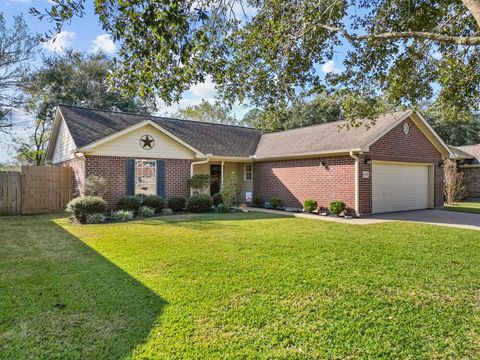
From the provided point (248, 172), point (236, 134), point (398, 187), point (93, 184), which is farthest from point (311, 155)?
point (93, 184)

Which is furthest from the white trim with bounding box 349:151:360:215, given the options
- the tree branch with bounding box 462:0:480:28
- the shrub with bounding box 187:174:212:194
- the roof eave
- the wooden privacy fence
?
the wooden privacy fence

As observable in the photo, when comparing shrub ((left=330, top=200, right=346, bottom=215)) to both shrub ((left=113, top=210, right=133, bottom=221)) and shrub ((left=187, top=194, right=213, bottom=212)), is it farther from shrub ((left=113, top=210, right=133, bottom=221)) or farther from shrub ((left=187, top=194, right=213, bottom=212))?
shrub ((left=113, top=210, right=133, bottom=221))

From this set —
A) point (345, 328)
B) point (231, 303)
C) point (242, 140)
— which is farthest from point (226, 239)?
point (242, 140)

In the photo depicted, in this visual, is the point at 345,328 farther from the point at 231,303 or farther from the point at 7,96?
the point at 7,96

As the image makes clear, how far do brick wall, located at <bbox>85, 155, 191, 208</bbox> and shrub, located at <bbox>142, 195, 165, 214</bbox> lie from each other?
968 millimetres

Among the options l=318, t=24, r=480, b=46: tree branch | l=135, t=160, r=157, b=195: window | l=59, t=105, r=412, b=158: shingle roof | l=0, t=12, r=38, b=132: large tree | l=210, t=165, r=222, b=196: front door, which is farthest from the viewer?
l=0, t=12, r=38, b=132: large tree

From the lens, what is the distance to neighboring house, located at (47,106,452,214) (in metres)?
13.7

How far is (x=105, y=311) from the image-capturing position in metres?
4.07

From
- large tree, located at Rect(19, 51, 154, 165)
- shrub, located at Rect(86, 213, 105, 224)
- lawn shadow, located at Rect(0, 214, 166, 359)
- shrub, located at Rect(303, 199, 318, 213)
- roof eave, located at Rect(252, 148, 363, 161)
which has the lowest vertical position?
lawn shadow, located at Rect(0, 214, 166, 359)

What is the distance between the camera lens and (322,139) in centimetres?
1588

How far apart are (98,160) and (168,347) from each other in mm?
11819

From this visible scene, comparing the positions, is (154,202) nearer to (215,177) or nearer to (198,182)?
(198,182)

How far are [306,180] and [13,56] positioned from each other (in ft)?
61.9

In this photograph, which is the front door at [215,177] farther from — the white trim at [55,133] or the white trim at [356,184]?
the white trim at [356,184]
